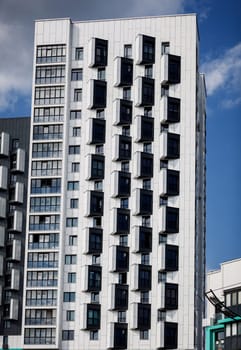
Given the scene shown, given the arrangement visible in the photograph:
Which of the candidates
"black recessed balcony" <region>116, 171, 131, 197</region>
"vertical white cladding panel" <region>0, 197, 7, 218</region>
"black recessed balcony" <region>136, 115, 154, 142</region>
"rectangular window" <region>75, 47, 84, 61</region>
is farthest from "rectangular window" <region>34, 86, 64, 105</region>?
"vertical white cladding panel" <region>0, 197, 7, 218</region>

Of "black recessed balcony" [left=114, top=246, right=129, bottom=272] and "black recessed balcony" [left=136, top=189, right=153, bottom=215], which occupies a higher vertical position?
"black recessed balcony" [left=136, top=189, right=153, bottom=215]

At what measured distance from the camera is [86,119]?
137875 millimetres

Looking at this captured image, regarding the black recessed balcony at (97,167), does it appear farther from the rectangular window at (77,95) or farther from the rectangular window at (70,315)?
the rectangular window at (70,315)

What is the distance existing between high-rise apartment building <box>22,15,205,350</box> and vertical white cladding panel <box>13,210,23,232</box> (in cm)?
849

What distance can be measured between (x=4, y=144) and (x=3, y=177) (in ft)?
16.6

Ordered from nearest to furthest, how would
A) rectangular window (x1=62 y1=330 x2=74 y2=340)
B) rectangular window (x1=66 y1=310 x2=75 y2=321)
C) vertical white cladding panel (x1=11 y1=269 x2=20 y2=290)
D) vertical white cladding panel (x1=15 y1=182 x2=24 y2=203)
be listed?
rectangular window (x1=62 y1=330 x2=74 y2=340) → rectangular window (x1=66 y1=310 x2=75 y2=321) → vertical white cladding panel (x1=11 y1=269 x2=20 y2=290) → vertical white cladding panel (x1=15 y1=182 x2=24 y2=203)

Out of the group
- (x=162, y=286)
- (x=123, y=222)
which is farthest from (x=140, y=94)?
(x=162, y=286)

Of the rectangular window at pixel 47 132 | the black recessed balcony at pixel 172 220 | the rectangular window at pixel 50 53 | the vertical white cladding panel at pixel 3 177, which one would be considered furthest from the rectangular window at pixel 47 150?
the black recessed balcony at pixel 172 220

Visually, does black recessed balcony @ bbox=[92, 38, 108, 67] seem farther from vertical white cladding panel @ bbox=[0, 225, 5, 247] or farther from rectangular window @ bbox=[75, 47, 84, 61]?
vertical white cladding panel @ bbox=[0, 225, 5, 247]

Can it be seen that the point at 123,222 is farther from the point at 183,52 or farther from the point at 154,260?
the point at 183,52

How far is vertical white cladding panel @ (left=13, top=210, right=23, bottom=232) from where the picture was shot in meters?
145

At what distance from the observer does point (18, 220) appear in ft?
477

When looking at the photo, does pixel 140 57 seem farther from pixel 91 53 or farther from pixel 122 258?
pixel 122 258

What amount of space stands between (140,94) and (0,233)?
2978 centimetres
